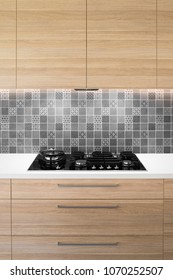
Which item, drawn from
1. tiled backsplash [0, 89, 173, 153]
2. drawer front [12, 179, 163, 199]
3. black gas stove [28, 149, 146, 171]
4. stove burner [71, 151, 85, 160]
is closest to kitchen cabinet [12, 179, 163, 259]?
drawer front [12, 179, 163, 199]

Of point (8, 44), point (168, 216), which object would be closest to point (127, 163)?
point (168, 216)

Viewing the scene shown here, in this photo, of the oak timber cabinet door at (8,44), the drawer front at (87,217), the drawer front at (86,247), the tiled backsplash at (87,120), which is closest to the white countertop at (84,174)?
the drawer front at (87,217)

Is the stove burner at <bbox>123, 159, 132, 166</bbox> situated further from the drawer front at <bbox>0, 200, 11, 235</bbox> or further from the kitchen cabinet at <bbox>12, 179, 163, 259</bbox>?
the drawer front at <bbox>0, 200, 11, 235</bbox>

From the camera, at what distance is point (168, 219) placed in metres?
2.56

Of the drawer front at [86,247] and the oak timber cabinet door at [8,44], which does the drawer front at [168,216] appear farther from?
the oak timber cabinet door at [8,44]

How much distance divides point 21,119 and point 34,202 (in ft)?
2.97

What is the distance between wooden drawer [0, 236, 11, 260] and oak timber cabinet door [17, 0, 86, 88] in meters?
1.10

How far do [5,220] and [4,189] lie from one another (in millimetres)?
209

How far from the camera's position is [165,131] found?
323 centimetres

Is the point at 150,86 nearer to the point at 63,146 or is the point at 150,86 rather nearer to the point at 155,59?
the point at 155,59

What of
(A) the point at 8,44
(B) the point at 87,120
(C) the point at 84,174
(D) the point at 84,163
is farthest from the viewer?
(B) the point at 87,120

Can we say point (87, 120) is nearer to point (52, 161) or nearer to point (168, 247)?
point (52, 161)

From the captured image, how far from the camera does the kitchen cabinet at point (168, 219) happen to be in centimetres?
255

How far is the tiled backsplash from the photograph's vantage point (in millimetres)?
3209
